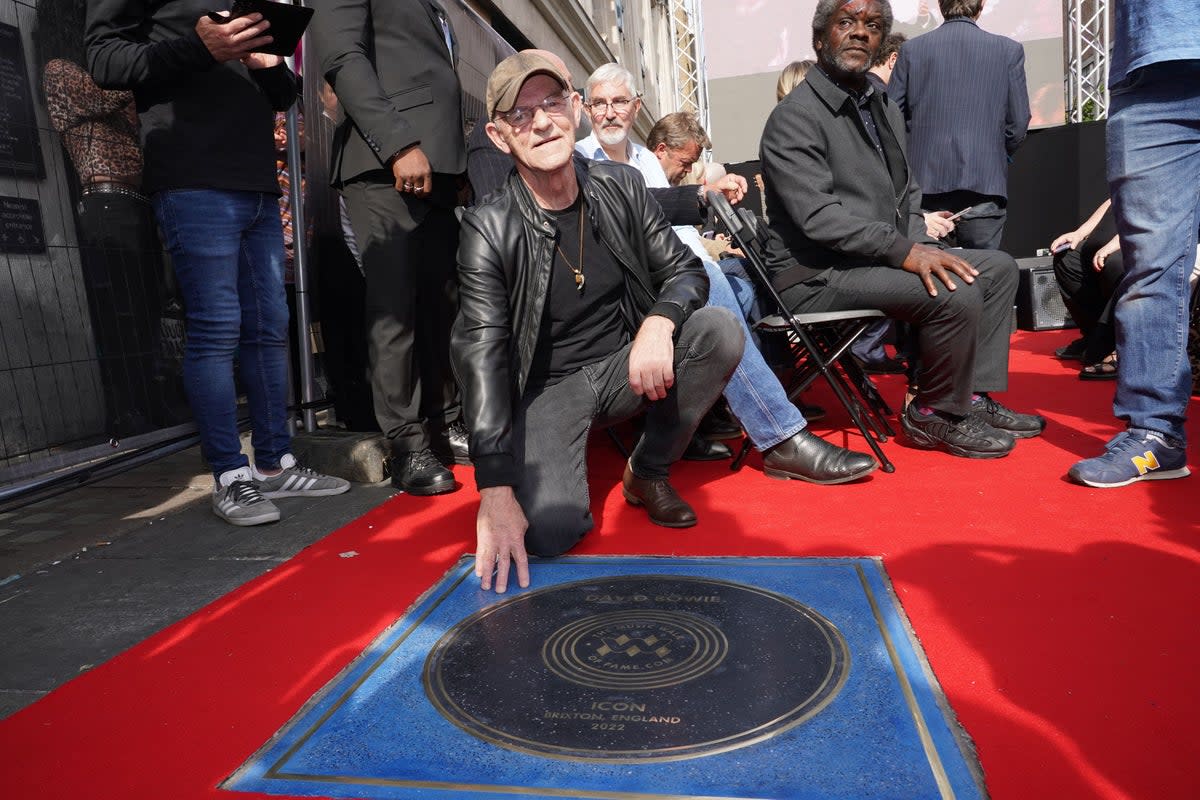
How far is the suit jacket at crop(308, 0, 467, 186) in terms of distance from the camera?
3416 mm

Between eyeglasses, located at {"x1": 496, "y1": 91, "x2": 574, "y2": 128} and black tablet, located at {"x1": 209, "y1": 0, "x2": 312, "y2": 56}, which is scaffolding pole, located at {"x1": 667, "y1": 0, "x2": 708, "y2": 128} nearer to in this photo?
black tablet, located at {"x1": 209, "y1": 0, "x2": 312, "y2": 56}

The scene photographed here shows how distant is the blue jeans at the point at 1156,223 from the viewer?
9.62 feet

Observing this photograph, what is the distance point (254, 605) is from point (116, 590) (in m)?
0.55

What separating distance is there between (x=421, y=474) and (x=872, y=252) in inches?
85.7

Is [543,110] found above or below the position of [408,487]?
above

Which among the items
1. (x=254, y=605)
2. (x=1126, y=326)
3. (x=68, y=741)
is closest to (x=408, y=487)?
(x=254, y=605)

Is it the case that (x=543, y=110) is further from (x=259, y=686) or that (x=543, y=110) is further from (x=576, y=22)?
(x=576, y=22)

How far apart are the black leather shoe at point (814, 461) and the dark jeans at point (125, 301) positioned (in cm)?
283

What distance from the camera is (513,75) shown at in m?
2.68

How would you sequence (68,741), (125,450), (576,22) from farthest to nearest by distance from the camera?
(576,22)
(125,450)
(68,741)

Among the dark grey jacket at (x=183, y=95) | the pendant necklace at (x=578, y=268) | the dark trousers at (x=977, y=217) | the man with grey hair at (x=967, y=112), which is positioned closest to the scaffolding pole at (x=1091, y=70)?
the man with grey hair at (x=967, y=112)

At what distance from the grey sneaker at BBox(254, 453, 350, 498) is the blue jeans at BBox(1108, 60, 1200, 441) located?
3.27 meters

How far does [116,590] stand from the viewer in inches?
103

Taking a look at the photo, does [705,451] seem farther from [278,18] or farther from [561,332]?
[278,18]
